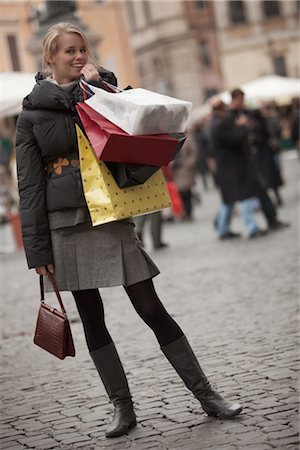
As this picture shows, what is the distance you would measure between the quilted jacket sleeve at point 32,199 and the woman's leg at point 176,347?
42 centimetres

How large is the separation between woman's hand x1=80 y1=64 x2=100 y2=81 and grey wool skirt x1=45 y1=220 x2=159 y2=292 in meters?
0.64

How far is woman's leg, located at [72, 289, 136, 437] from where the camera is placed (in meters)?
5.79

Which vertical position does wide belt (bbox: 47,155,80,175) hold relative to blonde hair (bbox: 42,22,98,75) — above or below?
below

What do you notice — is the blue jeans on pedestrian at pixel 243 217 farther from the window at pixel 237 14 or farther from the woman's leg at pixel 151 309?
the window at pixel 237 14

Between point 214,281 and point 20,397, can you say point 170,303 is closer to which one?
point 214,281

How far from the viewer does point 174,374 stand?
23.0 feet

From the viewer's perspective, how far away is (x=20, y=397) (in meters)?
6.95

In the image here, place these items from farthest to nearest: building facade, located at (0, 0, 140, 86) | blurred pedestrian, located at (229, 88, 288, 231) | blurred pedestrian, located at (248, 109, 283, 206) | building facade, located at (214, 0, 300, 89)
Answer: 1. building facade, located at (214, 0, 300, 89)
2. building facade, located at (0, 0, 140, 86)
3. blurred pedestrian, located at (248, 109, 283, 206)
4. blurred pedestrian, located at (229, 88, 288, 231)

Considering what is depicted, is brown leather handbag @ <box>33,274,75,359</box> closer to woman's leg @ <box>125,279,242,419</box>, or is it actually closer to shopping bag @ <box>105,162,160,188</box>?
woman's leg @ <box>125,279,242,419</box>

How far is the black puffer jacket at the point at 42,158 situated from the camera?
557cm

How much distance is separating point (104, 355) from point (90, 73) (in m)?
1.28

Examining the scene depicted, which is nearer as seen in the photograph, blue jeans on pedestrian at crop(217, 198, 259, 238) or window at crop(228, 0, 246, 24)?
blue jeans on pedestrian at crop(217, 198, 259, 238)

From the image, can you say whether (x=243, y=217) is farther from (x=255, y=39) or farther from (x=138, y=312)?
(x=255, y=39)

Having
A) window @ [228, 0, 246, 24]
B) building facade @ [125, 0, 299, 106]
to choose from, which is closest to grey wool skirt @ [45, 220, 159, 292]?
building facade @ [125, 0, 299, 106]
